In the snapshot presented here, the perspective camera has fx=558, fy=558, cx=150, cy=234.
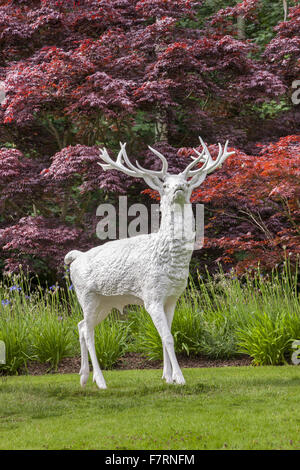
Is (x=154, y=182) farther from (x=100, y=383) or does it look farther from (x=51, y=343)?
(x=51, y=343)

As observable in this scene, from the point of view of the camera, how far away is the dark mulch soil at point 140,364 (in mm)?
6836

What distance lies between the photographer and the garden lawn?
11.0ft

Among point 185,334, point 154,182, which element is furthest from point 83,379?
point 185,334

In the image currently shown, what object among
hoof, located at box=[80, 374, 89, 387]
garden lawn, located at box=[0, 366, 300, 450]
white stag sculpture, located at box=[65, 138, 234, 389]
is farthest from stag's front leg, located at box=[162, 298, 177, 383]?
hoof, located at box=[80, 374, 89, 387]

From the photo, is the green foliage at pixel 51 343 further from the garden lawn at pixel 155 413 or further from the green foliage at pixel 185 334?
the garden lawn at pixel 155 413

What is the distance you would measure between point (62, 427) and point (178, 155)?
667cm

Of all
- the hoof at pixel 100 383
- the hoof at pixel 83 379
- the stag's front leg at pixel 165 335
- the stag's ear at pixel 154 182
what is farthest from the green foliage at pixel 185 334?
the stag's ear at pixel 154 182

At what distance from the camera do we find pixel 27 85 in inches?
374

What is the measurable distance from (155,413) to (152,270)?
1.23 meters

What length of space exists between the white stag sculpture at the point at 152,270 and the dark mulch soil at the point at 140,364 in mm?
1886

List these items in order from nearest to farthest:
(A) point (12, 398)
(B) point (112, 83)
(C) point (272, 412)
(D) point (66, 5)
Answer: (C) point (272, 412)
(A) point (12, 398)
(B) point (112, 83)
(D) point (66, 5)

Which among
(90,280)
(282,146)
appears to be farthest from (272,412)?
(282,146)

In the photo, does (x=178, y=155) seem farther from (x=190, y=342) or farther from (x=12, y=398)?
(x=12, y=398)

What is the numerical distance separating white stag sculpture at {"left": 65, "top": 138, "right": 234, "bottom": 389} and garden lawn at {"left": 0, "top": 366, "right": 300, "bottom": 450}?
0.97 feet
